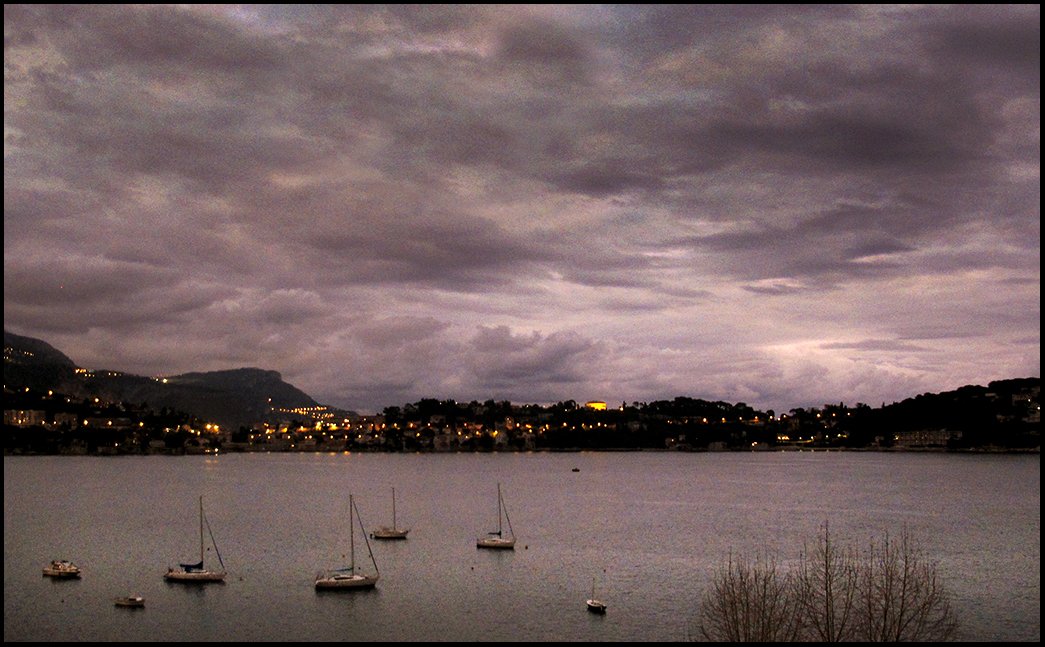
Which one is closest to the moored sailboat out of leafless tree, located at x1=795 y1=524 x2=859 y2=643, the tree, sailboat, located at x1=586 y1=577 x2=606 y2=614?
sailboat, located at x1=586 y1=577 x2=606 y2=614

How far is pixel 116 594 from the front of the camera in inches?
2431

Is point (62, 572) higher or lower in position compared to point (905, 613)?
lower

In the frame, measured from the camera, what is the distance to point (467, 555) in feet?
264

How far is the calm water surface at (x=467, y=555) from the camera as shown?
52.8 metres

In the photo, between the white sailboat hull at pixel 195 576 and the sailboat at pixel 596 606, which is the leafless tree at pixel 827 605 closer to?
the sailboat at pixel 596 606

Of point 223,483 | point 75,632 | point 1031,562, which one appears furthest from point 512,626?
point 223,483

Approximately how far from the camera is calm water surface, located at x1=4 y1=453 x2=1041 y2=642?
2078 inches

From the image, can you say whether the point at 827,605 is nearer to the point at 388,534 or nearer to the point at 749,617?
the point at 749,617

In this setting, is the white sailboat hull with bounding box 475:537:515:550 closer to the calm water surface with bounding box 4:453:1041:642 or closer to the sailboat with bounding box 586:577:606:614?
the calm water surface with bounding box 4:453:1041:642

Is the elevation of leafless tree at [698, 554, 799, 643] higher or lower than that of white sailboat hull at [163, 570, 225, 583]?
higher

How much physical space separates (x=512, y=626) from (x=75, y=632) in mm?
22778

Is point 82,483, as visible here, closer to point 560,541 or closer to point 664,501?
point 664,501

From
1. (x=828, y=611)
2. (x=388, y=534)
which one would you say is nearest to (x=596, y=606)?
(x=828, y=611)

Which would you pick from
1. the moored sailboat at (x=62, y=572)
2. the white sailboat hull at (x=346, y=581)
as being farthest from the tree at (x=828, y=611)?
the moored sailboat at (x=62, y=572)
